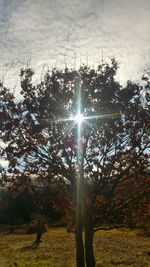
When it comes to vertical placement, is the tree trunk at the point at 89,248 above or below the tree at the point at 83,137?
below

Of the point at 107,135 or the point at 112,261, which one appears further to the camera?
the point at 112,261

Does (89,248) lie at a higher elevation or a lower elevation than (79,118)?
lower

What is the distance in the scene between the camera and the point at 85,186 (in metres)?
15.6

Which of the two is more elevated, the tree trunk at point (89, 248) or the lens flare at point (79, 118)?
the lens flare at point (79, 118)

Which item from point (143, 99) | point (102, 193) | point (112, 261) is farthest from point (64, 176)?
point (112, 261)

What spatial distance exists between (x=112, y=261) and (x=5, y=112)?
10.1 m

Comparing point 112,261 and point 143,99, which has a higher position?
point 143,99

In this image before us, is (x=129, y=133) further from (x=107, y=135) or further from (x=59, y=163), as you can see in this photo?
(x=59, y=163)

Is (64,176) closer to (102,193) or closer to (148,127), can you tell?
(102,193)

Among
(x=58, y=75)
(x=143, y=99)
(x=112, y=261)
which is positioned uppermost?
(x=58, y=75)

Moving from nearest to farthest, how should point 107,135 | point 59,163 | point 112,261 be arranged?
point 107,135
point 59,163
point 112,261

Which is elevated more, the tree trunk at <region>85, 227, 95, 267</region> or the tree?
the tree

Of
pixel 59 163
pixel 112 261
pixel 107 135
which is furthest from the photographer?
pixel 112 261

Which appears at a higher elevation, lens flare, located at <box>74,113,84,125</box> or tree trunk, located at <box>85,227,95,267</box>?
lens flare, located at <box>74,113,84,125</box>
